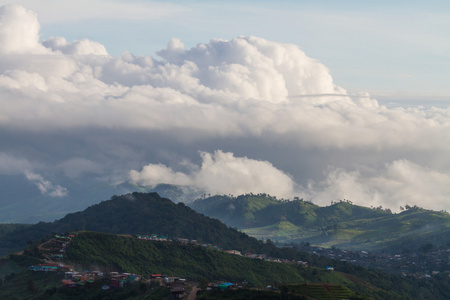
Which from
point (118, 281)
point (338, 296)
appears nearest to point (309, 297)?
point (338, 296)

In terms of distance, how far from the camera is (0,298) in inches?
7805

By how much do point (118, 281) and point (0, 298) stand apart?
36.7 m

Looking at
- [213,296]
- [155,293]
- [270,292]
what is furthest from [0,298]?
[270,292]

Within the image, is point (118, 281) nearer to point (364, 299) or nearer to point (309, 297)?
point (309, 297)

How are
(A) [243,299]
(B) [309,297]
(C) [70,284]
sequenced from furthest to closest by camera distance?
(C) [70,284]
(B) [309,297]
(A) [243,299]

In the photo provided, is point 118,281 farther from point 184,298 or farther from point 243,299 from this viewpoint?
point 243,299

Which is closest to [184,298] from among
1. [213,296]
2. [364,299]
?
[213,296]

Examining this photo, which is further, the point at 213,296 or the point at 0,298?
the point at 0,298

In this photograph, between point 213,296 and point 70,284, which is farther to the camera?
point 70,284

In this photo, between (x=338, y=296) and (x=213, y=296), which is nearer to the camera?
(x=213, y=296)

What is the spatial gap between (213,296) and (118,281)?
38.8 meters

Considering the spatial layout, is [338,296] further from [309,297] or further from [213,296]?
[213,296]

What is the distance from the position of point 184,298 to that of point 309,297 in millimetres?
35115

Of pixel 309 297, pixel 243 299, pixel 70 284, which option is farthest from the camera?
pixel 70 284
